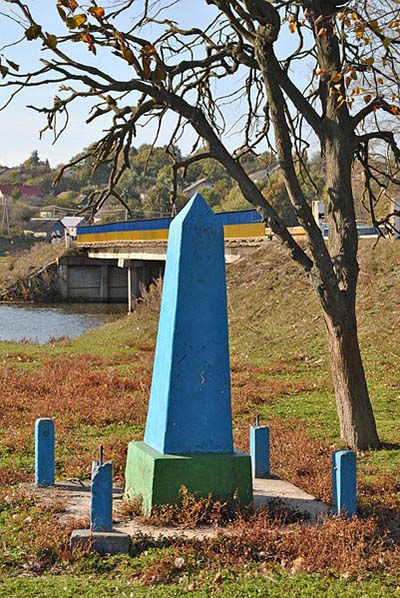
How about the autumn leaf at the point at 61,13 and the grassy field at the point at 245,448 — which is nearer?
the grassy field at the point at 245,448

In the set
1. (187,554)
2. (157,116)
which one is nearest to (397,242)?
(157,116)

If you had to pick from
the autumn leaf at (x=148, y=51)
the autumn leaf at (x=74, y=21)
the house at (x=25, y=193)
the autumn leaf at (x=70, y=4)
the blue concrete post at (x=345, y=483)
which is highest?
the house at (x=25, y=193)

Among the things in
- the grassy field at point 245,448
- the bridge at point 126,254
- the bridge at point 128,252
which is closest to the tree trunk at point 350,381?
the grassy field at point 245,448

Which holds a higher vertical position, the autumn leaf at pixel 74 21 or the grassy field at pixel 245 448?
the autumn leaf at pixel 74 21

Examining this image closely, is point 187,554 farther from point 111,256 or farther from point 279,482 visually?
point 111,256

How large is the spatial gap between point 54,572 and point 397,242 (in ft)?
73.3

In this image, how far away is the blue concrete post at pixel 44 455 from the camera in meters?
8.98

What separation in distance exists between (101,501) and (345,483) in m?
2.16

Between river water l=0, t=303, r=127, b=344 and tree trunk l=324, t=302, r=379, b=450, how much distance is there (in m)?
20.6

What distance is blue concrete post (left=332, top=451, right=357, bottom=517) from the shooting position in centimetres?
781

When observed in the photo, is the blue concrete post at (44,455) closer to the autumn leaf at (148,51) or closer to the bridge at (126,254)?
the autumn leaf at (148,51)

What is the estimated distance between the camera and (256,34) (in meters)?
11.2

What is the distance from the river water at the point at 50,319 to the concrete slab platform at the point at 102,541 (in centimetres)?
2408

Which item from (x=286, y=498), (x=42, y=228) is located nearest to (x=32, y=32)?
(x=286, y=498)
